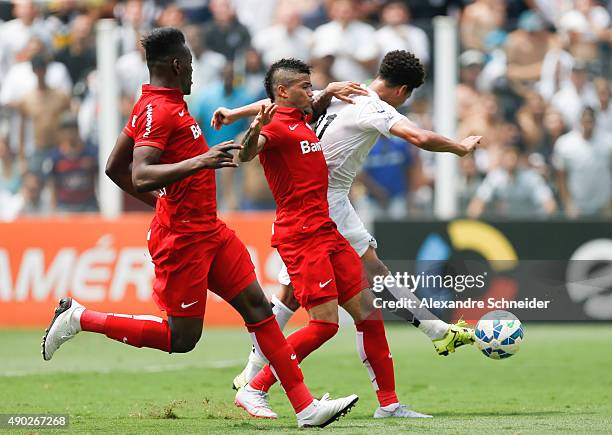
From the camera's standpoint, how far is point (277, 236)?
7996 mm

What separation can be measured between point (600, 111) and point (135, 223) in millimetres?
6337

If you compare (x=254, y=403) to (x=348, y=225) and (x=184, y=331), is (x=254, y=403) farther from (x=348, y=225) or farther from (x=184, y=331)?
(x=348, y=225)

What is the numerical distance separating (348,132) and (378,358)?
5.36ft

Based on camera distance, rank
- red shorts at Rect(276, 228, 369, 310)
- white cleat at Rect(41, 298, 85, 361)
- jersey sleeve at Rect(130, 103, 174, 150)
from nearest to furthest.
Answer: jersey sleeve at Rect(130, 103, 174, 150) → white cleat at Rect(41, 298, 85, 361) → red shorts at Rect(276, 228, 369, 310)

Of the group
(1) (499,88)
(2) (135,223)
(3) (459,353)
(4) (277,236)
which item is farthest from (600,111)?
(4) (277,236)

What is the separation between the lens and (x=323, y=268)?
7.81 m

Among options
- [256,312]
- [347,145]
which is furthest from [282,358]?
[347,145]

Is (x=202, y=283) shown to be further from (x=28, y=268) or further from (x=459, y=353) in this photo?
(x=28, y=268)

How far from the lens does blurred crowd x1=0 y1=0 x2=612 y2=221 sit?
597 inches

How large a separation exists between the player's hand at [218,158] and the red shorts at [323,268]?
1.43 metres


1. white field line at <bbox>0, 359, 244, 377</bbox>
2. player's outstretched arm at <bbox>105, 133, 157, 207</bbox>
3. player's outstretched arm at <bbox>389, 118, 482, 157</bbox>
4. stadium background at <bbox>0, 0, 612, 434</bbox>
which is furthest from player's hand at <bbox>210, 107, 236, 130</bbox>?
stadium background at <bbox>0, 0, 612, 434</bbox>

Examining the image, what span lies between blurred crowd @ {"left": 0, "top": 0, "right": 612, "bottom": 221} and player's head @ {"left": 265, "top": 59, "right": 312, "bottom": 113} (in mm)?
7060

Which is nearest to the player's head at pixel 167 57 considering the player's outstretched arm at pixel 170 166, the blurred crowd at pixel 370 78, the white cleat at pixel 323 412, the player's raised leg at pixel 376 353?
the player's outstretched arm at pixel 170 166

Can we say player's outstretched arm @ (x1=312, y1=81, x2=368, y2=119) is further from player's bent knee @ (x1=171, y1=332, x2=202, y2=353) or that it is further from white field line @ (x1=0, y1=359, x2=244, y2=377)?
white field line @ (x1=0, y1=359, x2=244, y2=377)
